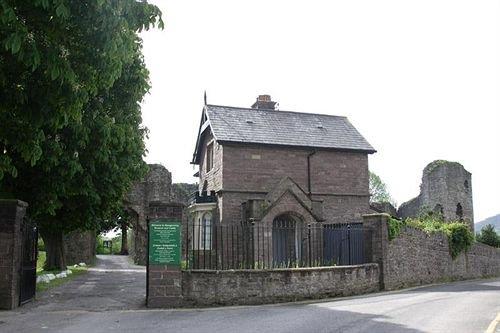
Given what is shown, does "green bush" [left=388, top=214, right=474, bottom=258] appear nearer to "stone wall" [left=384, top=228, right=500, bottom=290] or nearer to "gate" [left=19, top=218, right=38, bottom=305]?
"stone wall" [left=384, top=228, right=500, bottom=290]

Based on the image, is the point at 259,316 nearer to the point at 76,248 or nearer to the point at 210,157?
the point at 210,157

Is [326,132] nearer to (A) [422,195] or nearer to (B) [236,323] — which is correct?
(A) [422,195]

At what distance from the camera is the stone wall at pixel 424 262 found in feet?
65.2

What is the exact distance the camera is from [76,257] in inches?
1345

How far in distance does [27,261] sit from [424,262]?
52.9 feet

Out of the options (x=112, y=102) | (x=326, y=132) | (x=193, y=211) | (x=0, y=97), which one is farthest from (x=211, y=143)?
(x=0, y=97)

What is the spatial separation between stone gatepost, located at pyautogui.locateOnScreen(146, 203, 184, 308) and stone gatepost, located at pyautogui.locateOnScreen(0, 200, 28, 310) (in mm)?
3067

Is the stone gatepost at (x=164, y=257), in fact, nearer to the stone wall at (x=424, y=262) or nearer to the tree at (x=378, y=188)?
the stone wall at (x=424, y=262)

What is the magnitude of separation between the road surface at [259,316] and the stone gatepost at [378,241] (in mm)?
2443

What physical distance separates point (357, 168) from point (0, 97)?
23.2 m

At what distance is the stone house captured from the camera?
2612 centimetres

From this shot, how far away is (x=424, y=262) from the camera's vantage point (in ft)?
75.7

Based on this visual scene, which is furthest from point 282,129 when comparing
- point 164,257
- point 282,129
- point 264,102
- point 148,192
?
point 164,257

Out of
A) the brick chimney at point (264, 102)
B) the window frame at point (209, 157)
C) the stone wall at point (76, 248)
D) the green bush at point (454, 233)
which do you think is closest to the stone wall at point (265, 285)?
the green bush at point (454, 233)
